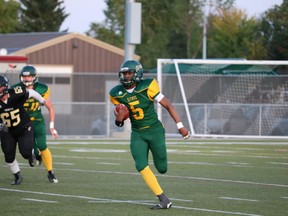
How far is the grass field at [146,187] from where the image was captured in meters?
10.2

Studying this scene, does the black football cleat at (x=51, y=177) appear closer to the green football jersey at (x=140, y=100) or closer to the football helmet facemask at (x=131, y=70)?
the green football jersey at (x=140, y=100)

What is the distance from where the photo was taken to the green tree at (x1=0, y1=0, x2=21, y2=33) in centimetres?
5216

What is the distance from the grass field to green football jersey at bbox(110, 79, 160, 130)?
103 centimetres

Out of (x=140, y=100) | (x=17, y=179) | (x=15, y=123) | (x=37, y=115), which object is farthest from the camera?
(x=37, y=115)

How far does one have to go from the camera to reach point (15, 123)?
12469 millimetres

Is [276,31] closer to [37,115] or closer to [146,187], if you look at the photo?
[37,115]

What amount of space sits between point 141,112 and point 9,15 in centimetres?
4448

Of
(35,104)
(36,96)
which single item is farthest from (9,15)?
(36,96)

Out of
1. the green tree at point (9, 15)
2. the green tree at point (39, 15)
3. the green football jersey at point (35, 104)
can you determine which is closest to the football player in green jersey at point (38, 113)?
the green football jersey at point (35, 104)

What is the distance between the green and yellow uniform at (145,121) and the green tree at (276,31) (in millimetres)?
28045

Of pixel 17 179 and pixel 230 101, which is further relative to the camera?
pixel 230 101

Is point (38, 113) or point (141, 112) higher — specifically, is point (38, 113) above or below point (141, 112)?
below

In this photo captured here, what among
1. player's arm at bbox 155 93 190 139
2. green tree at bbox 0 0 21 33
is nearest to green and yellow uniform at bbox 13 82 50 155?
player's arm at bbox 155 93 190 139

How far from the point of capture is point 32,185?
503 inches
